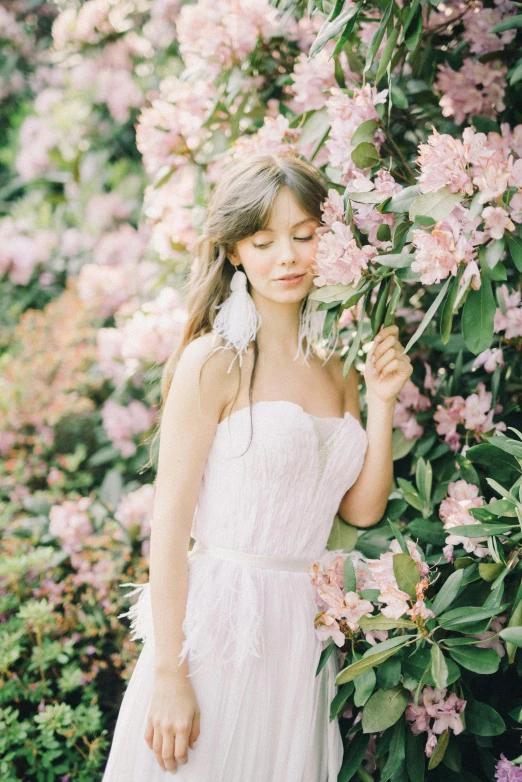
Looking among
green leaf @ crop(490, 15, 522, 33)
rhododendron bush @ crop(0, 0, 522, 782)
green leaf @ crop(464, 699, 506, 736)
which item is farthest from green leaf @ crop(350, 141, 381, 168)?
green leaf @ crop(464, 699, 506, 736)

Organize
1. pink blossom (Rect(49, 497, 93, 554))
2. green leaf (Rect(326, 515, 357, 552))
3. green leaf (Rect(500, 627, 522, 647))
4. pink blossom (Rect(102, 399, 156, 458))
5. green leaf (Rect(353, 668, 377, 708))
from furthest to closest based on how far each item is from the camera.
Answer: pink blossom (Rect(102, 399, 156, 458)), pink blossom (Rect(49, 497, 93, 554)), green leaf (Rect(326, 515, 357, 552)), green leaf (Rect(353, 668, 377, 708)), green leaf (Rect(500, 627, 522, 647))

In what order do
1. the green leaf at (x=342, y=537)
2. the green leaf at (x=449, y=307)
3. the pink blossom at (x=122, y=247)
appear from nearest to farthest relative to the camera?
1. the green leaf at (x=449, y=307)
2. the green leaf at (x=342, y=537)
3. the pink blossom at (x=122, y=247)

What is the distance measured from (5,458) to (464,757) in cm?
215

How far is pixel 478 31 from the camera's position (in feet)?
5.60

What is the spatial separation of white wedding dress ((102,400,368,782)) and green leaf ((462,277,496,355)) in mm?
415

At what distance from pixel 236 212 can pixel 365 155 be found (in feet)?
0.98

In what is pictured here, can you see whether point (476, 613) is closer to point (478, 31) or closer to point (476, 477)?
point (476, 477)

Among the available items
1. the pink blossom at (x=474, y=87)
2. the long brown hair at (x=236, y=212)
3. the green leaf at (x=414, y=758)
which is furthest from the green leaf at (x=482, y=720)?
the pink blossom at (x=474, y=87)

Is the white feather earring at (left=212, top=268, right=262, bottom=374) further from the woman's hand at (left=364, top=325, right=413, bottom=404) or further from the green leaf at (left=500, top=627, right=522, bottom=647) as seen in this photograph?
the green leaf at (left=500, top=627, right=522, bottom=647)

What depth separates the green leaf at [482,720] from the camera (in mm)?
1279

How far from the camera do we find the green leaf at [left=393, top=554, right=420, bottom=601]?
Result: 1.22 metres

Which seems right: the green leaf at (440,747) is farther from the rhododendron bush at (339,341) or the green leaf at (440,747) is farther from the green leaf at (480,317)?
the green leaf at (480,317)

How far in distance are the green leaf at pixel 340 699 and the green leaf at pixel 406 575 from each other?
0.92 ft

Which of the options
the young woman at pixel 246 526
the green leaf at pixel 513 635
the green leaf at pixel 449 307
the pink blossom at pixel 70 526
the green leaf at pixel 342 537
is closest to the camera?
the green leaf at pixel 513 635
